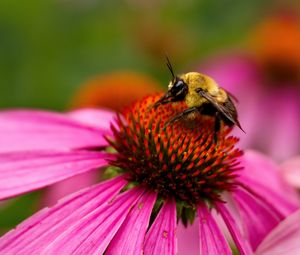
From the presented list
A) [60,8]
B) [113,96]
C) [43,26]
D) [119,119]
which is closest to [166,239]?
[119,119]

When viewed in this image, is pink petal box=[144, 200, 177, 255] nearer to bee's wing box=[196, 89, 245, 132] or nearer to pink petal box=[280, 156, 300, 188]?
bee's wing box=[196, 89, 245, 132]

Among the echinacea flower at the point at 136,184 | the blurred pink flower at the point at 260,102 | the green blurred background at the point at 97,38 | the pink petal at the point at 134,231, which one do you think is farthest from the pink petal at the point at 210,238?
the green blurred background at the point at 97,38

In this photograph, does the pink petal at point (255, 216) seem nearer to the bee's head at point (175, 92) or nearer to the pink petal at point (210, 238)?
the pink petal at point (210, 238)

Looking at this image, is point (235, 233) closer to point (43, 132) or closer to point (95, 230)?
point (95, 230)

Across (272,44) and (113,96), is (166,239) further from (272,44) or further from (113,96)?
(272,44)

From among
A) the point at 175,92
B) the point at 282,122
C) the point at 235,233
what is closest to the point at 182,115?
the point at 175,92

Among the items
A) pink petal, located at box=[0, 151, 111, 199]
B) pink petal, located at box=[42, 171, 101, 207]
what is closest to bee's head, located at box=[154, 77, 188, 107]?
pink petal, located at box=[0, 151, 111, 199]

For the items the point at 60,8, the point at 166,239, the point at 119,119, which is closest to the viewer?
the point at 166,239
